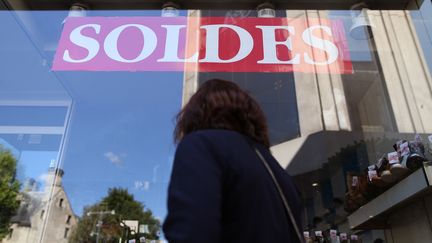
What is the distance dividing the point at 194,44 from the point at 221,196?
1.66m

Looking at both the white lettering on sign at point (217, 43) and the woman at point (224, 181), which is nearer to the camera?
the woman at point (224, 181)

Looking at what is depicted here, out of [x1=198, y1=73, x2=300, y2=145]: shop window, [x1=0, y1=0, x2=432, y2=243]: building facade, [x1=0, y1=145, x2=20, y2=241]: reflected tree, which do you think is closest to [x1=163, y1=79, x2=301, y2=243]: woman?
[x1=0, y1=0, x2=432, y2=243]: building facade

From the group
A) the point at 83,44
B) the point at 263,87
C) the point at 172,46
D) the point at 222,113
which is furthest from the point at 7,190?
the point at 222,113

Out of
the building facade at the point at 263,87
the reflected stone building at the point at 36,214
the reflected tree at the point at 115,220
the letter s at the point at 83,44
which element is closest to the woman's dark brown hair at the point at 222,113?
the building facade at the point at 263,87

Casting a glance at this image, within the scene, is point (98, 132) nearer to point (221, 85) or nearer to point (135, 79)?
point (135, 79)

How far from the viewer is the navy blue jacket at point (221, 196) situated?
24.4 inches

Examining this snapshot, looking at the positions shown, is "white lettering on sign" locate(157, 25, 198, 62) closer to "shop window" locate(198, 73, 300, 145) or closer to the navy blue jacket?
the navy blue jacket

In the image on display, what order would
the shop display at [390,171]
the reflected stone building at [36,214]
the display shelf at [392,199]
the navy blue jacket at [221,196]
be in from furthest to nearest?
the reflected stone building at [36,214]
the shop display at [390,171]
the display shelf at [392,199]
the navy blue jacket at [221,196]

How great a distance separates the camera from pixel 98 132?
560 centimetres

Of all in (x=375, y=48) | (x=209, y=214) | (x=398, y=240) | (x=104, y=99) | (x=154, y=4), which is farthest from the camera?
(x=104, y=99)

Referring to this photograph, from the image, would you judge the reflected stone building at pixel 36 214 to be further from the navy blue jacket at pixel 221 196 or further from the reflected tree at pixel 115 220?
the navy blue jacket at pixel 221 196

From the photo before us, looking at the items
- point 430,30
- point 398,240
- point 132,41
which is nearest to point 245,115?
point 132,41

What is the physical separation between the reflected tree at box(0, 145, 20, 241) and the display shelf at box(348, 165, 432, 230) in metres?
3.72

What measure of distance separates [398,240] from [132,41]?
215cm
